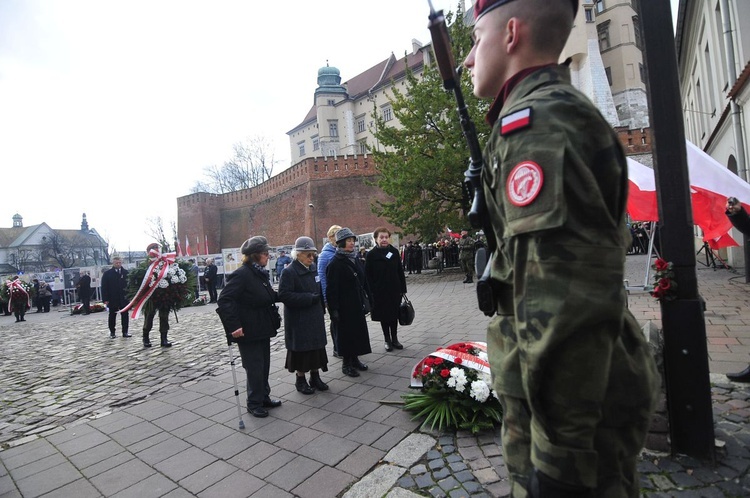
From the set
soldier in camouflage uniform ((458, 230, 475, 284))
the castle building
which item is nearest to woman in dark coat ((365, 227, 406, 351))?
soldier in camouflage uniform ((458, 230, 475, 284))

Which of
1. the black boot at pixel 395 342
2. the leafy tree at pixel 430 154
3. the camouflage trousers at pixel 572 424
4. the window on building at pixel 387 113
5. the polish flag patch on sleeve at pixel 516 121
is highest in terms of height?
the window on building at pixel 387 113

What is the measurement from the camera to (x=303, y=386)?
5105 mm

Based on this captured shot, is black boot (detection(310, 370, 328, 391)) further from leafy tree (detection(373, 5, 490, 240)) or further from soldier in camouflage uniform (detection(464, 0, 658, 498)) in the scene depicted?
leafy tree (detection(373, 5, 490, 240))

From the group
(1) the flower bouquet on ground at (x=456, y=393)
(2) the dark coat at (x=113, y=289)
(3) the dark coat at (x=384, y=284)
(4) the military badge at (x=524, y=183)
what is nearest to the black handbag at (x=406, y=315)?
(3) the dark coat at (x=384, y=284)

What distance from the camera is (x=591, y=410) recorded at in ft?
3.26

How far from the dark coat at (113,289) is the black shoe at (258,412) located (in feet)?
27.5

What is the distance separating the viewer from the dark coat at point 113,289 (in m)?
11.1

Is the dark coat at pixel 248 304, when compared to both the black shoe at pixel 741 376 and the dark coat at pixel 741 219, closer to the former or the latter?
the black shoe at pixel 741 376

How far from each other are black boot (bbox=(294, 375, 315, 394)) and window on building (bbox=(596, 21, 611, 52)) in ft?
154

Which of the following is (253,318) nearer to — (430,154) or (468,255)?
(468,255)

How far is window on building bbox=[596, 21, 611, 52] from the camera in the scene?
4006 centimetres

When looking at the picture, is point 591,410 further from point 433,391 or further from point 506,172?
point 433,391

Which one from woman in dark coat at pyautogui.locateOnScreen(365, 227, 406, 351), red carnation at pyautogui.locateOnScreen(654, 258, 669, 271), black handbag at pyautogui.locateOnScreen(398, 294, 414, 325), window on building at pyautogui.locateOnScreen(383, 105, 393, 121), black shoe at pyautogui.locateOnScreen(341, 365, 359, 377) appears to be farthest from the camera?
window on building at pyautogui.locateOnScreen(383, 105, 393, 121)

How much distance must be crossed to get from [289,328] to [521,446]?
4131 mm
